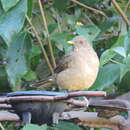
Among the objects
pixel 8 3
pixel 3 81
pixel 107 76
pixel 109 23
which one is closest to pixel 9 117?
pixel 8 3

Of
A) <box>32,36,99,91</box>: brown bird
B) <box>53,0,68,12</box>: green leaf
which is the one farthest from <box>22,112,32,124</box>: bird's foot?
<box>53,0,68,12</box>: green leaf

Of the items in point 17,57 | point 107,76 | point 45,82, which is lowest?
point 45,82

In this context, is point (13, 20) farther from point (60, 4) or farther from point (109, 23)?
point (109, 23)

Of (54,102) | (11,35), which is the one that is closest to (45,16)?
(11,35)

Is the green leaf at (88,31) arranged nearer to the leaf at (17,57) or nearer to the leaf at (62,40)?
the leaf at (62,40)

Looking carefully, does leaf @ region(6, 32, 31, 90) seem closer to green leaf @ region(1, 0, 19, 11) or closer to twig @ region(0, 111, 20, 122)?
green leaf @ region(1, 0, 19, 11)

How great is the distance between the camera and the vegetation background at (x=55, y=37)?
2.39m

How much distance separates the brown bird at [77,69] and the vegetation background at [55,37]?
67mm

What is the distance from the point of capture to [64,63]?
3434 mm

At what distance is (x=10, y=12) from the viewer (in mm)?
2406

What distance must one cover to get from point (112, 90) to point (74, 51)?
65 centimetres

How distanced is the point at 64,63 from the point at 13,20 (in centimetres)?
108

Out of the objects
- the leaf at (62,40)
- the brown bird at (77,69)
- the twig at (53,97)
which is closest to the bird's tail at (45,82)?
the brown bird at (77,69)

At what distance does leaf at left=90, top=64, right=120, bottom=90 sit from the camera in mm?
2562
